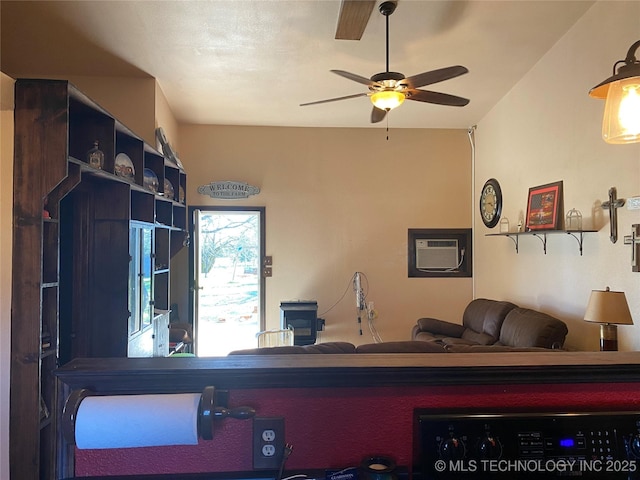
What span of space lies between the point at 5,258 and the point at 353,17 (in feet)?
7.67

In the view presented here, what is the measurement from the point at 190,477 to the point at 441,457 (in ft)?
2.01

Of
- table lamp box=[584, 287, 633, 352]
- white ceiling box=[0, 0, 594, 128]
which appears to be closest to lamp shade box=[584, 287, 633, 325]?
table lamp box=[584, 287, 633, 352]

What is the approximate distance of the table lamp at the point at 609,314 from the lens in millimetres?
2627

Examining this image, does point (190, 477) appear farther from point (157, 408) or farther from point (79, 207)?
point (79, 207)

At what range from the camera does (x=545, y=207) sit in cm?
373

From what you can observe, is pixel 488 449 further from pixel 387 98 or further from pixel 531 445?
pixel 387 98

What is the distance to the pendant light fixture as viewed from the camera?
1.66 m

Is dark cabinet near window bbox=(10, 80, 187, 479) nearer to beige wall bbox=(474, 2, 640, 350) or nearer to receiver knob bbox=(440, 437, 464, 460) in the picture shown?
receiver knob bbox=(440, 437, 464, 460)

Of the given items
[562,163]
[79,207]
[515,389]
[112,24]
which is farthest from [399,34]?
[515,389]

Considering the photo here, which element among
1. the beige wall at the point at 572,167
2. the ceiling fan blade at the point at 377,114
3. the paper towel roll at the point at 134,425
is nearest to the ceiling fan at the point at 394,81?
the ceiling fan blade at the point at 377,114

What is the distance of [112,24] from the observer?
2961 millimetres

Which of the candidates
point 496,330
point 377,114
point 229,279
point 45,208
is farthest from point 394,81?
point 229,279

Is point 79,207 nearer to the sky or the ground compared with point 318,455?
nearer to the sky

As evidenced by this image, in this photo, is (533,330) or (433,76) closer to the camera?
(433,76)
